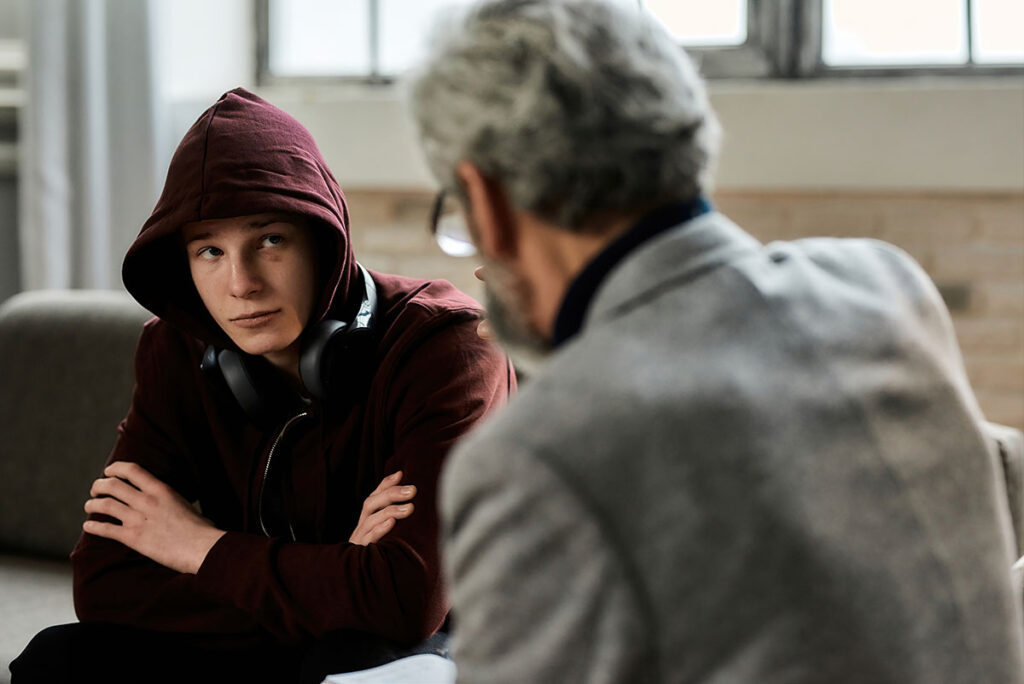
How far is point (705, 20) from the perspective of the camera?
2766 mm

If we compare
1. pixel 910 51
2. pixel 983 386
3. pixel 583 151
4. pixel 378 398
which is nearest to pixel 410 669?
pixel 378 398

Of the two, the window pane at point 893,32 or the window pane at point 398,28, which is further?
the window pane at point 398,28

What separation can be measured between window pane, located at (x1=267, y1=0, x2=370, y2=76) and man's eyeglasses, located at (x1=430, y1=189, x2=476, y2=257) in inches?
80.7

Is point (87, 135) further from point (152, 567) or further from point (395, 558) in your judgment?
point (395, 558)

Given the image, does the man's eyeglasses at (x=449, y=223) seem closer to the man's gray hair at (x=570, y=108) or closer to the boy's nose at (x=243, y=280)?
the man's gray hair at (x=570, y=108)

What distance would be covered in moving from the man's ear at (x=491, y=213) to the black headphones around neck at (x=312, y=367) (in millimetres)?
694

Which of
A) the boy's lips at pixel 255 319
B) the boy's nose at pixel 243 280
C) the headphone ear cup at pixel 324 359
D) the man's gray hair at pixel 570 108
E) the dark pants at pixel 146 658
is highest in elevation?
the man's gray hair at pixel 570 108

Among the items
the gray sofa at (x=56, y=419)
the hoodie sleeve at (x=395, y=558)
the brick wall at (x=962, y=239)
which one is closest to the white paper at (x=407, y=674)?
the hoodie sleeve at (x=395, y=558)

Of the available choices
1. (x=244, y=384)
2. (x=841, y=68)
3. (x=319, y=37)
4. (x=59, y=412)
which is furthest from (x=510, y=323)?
(x=319, y=37)

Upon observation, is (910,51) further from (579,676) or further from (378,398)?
(579,676)

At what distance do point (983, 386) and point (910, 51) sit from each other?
0.80 metres

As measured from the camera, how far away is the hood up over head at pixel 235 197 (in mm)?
1572

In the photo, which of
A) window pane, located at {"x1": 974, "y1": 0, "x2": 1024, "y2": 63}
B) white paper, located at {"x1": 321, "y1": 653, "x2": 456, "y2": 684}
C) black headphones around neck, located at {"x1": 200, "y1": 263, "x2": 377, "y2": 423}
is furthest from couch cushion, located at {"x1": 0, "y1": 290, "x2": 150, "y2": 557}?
window pane, located at {"x1": 974, "y1": 0, "x2": 1024, "y2": 63}

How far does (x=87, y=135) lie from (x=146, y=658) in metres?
1.61
